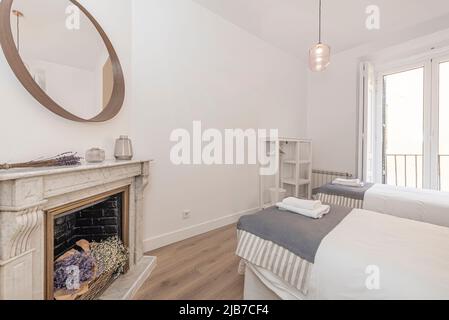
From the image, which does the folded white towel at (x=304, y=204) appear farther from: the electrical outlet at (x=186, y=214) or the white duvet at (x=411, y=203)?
the electrical outlet at (x=186, y=214)

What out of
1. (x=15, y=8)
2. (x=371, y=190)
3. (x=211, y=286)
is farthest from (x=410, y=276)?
(x=15, y=8)

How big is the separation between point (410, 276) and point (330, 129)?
324 centimetres

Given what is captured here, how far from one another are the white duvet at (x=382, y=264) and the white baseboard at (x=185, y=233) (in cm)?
155

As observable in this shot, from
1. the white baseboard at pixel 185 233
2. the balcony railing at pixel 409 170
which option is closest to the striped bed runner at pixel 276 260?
the white baseboard at pixel 185 233

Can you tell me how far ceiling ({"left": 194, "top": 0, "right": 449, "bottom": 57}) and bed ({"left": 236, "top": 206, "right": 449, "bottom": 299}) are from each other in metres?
2.31

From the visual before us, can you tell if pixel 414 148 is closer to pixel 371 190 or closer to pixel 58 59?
pixel 371 190

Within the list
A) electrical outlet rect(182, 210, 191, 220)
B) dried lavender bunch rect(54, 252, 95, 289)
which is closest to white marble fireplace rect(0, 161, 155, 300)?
dried lavender bunch rect(54, 252, 95, 289)

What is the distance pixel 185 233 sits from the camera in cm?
232

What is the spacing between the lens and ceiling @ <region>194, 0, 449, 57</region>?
7.47 ft

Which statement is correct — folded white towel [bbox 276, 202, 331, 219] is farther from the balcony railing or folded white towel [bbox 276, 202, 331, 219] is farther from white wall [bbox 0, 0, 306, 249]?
the balcony railing

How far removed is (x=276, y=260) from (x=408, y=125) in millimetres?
3278

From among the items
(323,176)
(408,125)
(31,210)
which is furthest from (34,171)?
(408,125)

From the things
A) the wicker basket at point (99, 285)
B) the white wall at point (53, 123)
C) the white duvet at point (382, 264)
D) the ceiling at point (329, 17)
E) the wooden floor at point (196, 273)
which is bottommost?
the wooden floor at point (196, 273)

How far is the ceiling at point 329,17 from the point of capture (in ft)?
7.47
